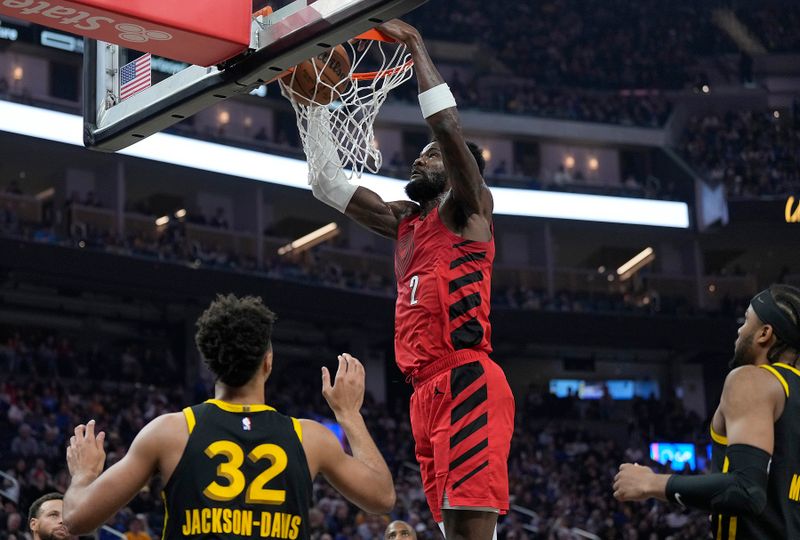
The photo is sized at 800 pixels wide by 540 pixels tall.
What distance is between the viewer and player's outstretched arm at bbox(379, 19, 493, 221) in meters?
4.77

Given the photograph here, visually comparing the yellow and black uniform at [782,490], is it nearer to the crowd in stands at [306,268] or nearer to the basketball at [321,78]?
the basketball at [321,78]

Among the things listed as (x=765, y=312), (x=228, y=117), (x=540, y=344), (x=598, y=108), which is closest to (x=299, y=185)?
(x=228, y=117)

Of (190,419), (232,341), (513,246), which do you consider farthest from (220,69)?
(513,246)

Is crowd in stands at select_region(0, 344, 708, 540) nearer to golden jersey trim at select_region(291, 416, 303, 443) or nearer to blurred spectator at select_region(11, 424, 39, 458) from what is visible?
blurred spectator at select_region(11, 424, 39, 458)

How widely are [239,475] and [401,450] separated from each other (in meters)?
19.4

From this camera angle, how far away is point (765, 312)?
3.96m

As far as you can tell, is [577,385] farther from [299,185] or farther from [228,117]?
[228,117]

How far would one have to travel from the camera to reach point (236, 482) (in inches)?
131

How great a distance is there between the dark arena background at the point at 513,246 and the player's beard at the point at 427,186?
11.3m

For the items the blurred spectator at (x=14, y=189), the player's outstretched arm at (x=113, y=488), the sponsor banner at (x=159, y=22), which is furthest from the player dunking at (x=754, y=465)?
the blurred spectator at (x=14, y=189)

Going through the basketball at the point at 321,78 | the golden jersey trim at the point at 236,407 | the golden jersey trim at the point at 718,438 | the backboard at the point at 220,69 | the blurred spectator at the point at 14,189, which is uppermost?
the blurred spectator at the point at 14,189

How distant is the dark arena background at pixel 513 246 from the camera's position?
21703mm

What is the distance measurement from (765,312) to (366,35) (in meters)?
2.25

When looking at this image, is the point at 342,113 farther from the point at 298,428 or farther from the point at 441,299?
the point at 298,428
